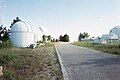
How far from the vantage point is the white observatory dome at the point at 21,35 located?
4241 cm

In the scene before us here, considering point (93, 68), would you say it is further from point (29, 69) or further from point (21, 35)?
point (21, 35)

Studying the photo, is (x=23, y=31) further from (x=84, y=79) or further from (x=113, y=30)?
(x=113, y=30)

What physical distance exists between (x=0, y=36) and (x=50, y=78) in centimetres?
4682

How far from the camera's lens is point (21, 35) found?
1683 inches

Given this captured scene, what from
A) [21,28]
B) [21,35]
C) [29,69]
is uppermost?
[21,28]

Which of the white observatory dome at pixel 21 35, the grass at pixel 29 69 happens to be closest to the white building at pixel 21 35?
the white observatory dome at pixel 21 35

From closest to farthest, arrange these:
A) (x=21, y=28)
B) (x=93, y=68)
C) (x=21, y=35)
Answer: (x=93, y=68)
(x=21, y=35)
(x=21, y=28)

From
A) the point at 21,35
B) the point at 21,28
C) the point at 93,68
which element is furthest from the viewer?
the point at 21,28

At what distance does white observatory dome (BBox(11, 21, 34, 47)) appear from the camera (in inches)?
1670

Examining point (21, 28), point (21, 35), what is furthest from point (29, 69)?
point (21, 28)

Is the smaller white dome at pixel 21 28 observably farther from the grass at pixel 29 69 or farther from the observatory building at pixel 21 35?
the grass at pixel 29 69

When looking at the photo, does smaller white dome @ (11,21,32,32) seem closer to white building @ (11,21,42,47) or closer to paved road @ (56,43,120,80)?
white building @ (11,21,42,47)

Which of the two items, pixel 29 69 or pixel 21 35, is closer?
pixel 29 69

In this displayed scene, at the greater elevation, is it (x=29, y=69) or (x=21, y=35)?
(x=21, y=35)
